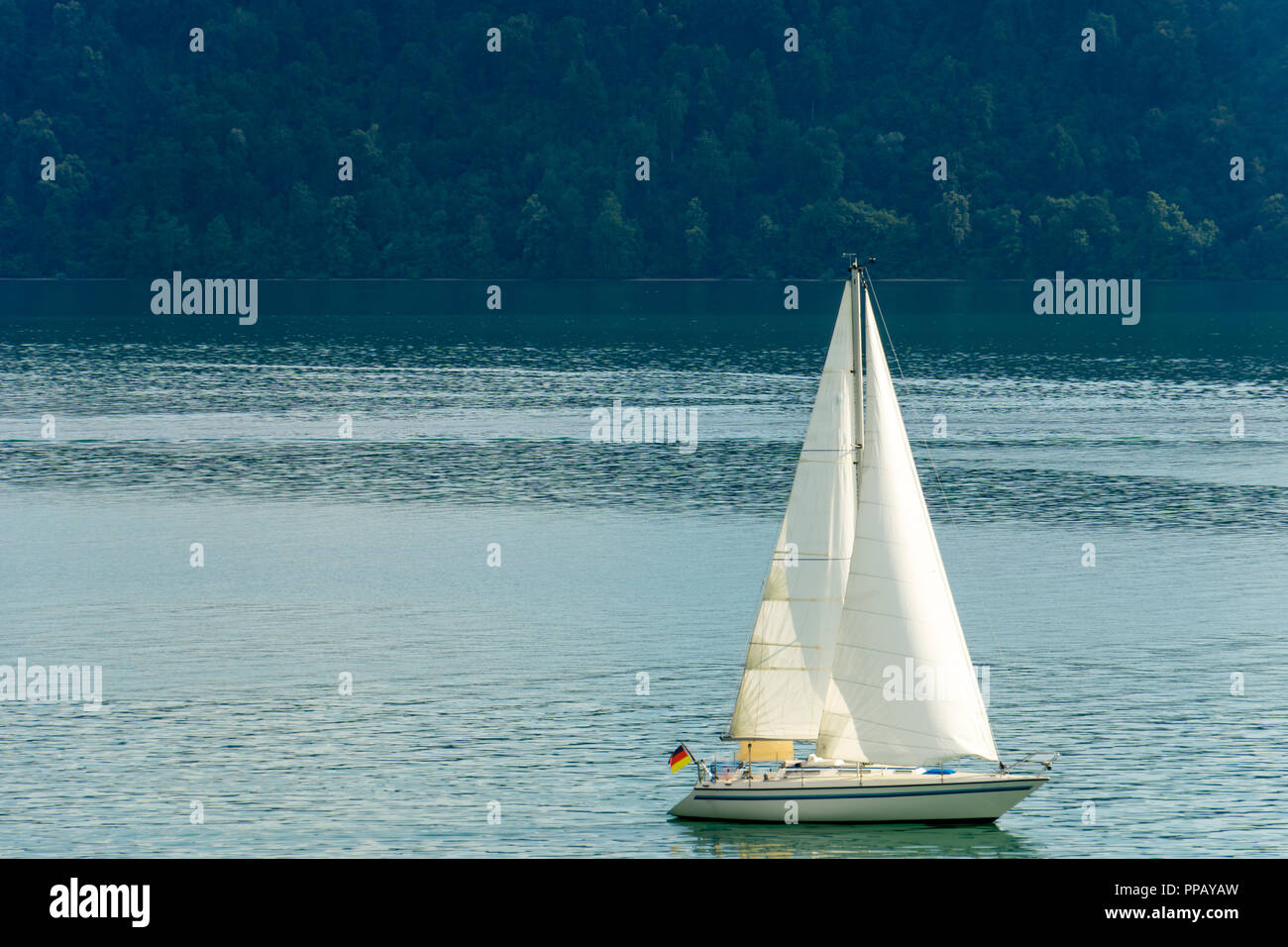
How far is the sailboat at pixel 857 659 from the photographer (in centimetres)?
4150

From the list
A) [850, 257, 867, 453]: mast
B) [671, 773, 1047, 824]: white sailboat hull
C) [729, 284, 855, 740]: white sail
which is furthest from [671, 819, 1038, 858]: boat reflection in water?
[850, 257, 867, 453]: mast

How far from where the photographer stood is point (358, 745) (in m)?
57.0

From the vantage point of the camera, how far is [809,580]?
140 ft

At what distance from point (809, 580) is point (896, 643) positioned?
2318 millimetres

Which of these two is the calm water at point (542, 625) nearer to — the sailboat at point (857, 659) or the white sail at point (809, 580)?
the sailboat at point (857, 659)

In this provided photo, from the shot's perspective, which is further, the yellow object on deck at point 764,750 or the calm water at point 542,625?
the calm water at point 542,625

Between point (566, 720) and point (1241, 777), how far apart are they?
A: 65.0 ft

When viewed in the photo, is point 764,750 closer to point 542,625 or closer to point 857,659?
point 857,659

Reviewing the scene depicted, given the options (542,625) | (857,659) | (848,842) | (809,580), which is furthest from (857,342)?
(542,625)

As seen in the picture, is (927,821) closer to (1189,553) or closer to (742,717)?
(742,717)

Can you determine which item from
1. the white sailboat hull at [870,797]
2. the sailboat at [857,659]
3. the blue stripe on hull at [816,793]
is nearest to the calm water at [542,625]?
the white sailboat hull at [870,797]

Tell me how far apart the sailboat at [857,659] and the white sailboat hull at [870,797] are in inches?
1.5

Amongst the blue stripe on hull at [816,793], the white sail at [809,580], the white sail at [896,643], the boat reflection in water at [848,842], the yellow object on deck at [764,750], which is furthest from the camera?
the yellow object on deck at [764,750]
